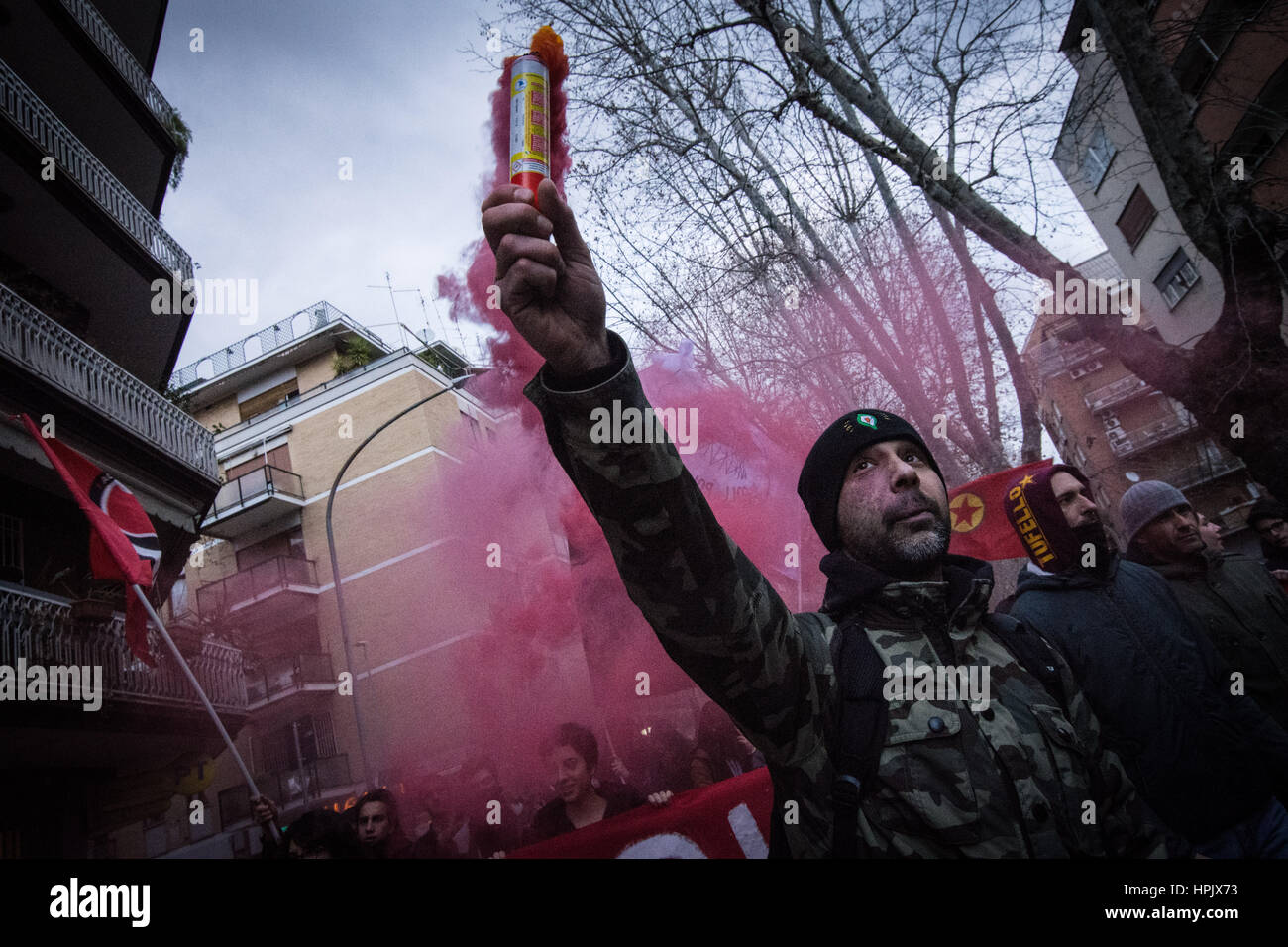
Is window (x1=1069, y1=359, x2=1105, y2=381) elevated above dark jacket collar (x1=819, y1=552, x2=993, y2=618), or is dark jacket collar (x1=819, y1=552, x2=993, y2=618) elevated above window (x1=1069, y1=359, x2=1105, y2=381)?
window (x1=1069, y1=359, x2=1105, y2=381)

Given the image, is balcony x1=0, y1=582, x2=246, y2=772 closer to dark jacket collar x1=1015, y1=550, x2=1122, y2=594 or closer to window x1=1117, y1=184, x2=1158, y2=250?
dark jacket collar x1=1015, y1=550, x2=1122, y2=594

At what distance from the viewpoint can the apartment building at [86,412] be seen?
760cm

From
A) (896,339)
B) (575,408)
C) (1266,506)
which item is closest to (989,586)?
(575,408)

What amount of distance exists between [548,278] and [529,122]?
16.4 inches

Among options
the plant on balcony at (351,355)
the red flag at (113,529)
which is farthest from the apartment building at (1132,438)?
the red flag at (113,529)

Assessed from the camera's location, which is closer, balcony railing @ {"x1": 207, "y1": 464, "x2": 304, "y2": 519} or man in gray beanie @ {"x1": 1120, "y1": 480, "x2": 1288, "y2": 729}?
man in gray beanie @ {"x1": 1120, "y1": 480, "x2": 1288, "y2": 729}

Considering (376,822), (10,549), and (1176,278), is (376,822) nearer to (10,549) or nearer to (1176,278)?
(10,549)

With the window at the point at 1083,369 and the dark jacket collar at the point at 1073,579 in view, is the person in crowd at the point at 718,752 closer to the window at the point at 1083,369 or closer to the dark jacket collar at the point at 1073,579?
the dark jacket collar at the point at 1073,579

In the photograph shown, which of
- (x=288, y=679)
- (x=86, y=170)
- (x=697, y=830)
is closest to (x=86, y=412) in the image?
(x=86, y=170)

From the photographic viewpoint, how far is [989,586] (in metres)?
1.83

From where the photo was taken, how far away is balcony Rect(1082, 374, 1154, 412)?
3024 centimetres

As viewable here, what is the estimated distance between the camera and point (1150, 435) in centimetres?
2933

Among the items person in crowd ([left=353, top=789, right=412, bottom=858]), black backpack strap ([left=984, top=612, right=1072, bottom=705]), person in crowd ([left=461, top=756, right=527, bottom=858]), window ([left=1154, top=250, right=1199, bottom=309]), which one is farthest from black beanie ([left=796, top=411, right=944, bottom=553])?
window ([left=1154, top=250, right=1199, bottom=309])

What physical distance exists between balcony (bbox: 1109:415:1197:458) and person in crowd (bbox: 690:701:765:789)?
2974 cm
